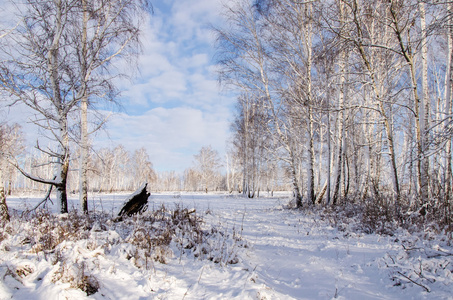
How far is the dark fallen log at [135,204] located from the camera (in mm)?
6100

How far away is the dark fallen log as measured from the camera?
6.10 metres

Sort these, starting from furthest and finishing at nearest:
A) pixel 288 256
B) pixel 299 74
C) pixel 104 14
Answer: pixel 299 74 → pixel 104 14 → pixel 288 256

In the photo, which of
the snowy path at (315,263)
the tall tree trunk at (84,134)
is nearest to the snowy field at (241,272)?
the snowy path at (315,263)

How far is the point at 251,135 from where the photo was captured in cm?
2367

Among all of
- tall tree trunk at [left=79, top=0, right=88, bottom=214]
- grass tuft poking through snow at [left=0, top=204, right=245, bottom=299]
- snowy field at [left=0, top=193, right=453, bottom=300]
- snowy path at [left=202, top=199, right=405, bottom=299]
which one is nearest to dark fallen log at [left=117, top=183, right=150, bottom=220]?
grass tuft poking through snow at [left=0, top=204, right=245, bottom=299]

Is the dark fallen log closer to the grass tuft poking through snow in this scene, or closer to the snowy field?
the grass tuft poking through snow

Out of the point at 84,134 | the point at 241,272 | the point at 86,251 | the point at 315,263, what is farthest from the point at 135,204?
the point at 315,263

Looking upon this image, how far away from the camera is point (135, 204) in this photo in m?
6.45

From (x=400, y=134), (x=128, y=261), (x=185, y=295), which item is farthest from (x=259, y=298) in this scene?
(x=400, y=134)

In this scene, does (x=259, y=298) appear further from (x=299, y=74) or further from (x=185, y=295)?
(x=299, y=74)

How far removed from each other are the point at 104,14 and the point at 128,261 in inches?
294

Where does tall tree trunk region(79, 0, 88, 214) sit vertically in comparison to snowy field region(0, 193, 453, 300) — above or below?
above

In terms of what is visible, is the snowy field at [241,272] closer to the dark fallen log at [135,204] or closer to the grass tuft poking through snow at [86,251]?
the grass tuft poking through snow at [86,251]

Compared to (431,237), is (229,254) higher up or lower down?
lower down
